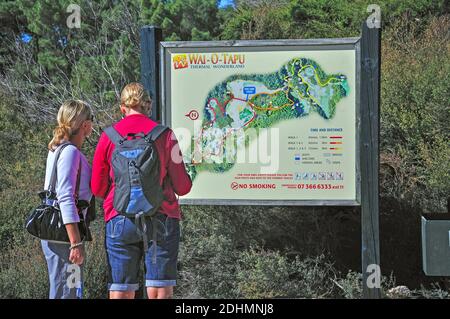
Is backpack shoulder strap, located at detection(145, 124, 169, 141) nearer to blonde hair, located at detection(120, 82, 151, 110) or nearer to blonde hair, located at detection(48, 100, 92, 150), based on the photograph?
blonde hair, located at detection(120, 82, 151, 110)

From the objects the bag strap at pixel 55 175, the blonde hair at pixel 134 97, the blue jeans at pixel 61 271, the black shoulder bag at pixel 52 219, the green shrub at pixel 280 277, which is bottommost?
the green shrub at pixel 280 277

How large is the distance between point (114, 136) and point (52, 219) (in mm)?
659

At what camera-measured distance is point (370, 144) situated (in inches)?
228

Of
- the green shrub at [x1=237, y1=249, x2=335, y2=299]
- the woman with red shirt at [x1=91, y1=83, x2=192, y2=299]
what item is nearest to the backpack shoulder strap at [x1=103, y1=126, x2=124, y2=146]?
the woman with red shirt at [x1=91, y1=83, x2=192, y2=299]

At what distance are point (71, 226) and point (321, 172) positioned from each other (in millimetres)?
2434

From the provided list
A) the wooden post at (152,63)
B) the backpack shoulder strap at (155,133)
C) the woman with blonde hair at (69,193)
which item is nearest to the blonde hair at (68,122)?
the woman with blonde hair at (69,193)

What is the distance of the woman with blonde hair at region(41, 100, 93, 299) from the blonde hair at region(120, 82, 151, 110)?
0.28 metres

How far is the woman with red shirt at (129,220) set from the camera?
4418mm

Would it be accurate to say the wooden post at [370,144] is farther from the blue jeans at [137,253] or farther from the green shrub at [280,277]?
the blue jeans at [137,253]

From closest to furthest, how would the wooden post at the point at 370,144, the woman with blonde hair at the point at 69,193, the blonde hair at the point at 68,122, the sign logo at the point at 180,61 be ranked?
the woman with blonde hair at the point at 69,193, the blonde hair at the point at 68,122, the wooden post at the point at 370,144, the sign logo at the point at 180,61

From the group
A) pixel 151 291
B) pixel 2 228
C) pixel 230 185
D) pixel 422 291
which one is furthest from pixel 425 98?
pixel 2 228

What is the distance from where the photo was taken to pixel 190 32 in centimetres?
1202

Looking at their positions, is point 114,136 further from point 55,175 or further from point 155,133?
point 55,175

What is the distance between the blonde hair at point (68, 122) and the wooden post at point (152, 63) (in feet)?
5.25
